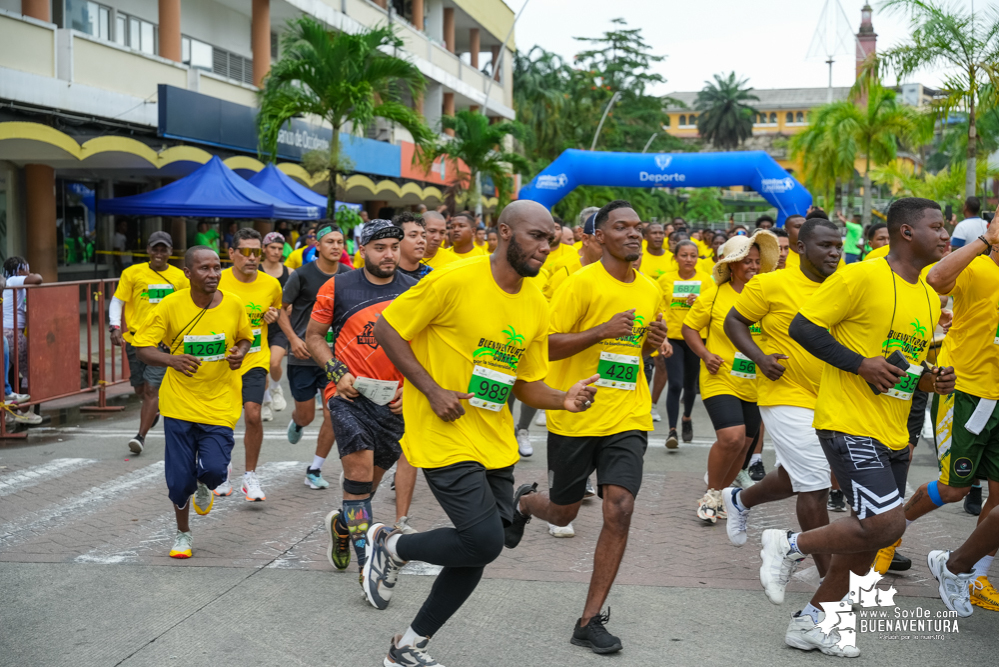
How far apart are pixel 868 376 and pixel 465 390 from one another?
69.3 inches

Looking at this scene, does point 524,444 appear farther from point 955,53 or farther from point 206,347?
point 955,53

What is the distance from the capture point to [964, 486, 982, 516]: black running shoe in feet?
23.9

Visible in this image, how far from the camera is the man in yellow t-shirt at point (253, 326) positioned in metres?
7.52

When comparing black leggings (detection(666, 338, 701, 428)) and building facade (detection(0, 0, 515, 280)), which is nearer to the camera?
black leggings (detection(666, 338, 701, 428))

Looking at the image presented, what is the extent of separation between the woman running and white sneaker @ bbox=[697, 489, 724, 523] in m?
2.74

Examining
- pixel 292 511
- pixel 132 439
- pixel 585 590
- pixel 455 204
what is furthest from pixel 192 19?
pixel 585 590

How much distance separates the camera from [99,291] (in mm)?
12258

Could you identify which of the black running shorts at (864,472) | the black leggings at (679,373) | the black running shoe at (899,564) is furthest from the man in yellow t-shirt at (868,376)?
the black leggings at (679,373)

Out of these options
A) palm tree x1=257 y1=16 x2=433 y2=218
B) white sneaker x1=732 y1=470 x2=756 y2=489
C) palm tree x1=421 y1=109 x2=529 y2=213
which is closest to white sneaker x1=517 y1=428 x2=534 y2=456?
white sneaker x1=732 y1=470 x2=756 y2=489

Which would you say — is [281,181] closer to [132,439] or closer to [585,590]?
[132,439]

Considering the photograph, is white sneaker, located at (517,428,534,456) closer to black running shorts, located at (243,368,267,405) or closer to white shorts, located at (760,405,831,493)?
black running shorts, located at (243,368,267,405)

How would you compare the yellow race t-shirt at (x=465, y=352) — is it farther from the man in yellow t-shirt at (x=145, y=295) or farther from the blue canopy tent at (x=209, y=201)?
the blue canopy tent at (x=209, y=201)

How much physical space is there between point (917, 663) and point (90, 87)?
1700 centimetres

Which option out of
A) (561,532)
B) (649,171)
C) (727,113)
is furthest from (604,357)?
(727,113)
